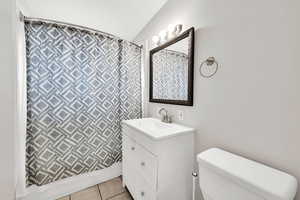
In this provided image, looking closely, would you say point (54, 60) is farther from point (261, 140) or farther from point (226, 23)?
point (261, 140)

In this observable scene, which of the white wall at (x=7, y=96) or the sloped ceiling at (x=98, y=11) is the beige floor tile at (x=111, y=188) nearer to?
the white wall at (x=7, y=96)

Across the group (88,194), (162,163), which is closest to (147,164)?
(162,163)

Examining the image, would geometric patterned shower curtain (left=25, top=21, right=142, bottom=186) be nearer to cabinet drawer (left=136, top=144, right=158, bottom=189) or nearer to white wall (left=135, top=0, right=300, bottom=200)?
cabinet drawer (left=136, top=144, right=158, bottom=189)

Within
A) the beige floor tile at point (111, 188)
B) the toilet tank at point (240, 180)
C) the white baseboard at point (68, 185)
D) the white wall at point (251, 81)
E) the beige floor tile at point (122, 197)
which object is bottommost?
the beige floor tile at point (122, 197)

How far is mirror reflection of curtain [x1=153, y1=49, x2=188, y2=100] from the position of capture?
1.33 m

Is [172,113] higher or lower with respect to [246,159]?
higher

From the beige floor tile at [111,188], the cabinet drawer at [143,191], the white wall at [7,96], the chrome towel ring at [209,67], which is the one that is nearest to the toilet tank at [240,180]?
the cabinet drawer at [143,191]

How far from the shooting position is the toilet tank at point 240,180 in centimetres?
56

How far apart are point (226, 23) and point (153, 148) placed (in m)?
1.14

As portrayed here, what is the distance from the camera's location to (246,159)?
0.81m

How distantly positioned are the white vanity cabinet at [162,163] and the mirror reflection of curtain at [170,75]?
0.46 meters

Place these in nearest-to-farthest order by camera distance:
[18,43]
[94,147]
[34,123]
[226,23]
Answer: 1. [226,23]
2. [18,43]
3. [34,123]
4. [94,147]

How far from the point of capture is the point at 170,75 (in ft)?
5.02

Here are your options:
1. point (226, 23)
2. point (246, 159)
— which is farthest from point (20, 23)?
point (246, 159)
